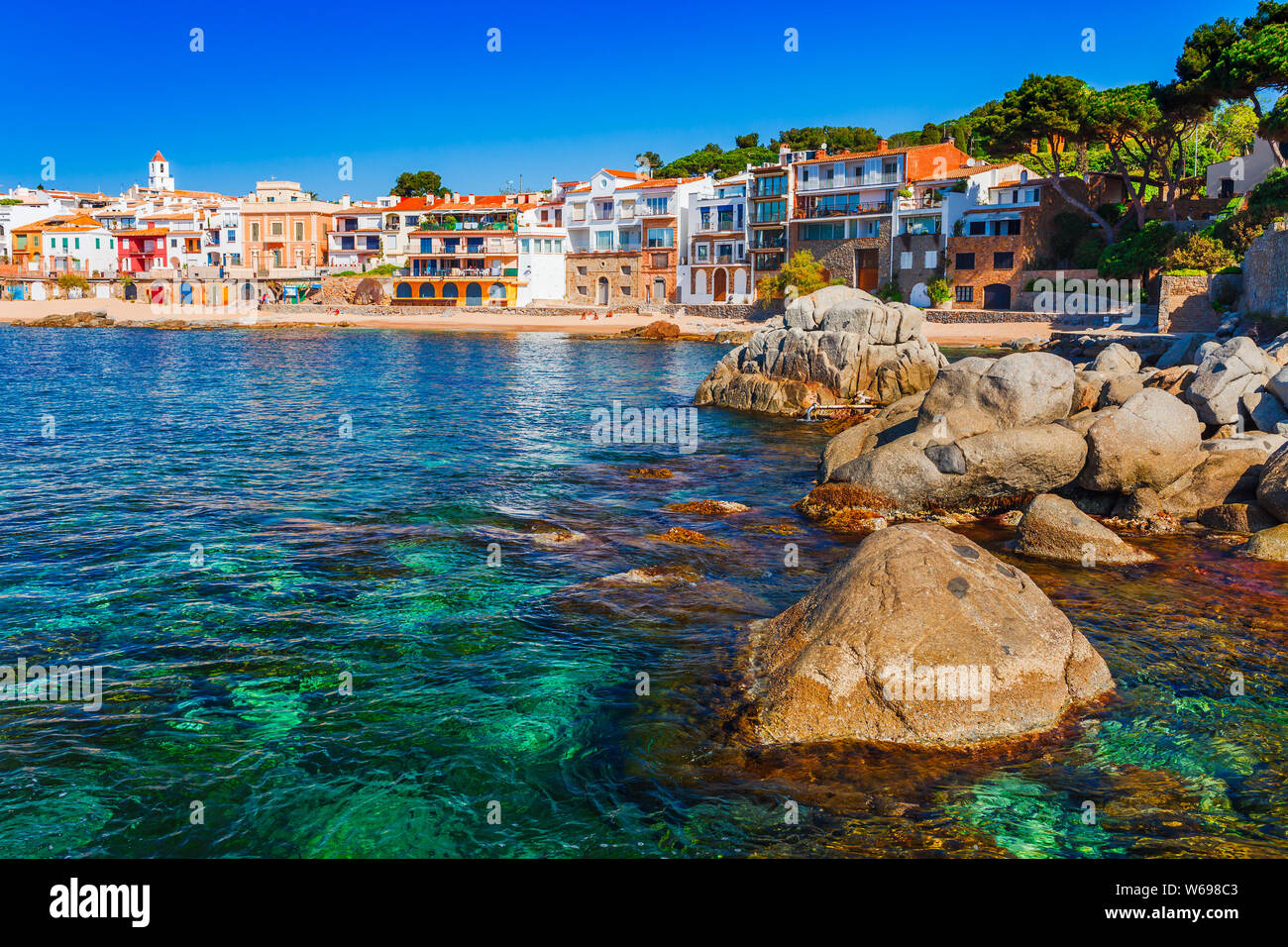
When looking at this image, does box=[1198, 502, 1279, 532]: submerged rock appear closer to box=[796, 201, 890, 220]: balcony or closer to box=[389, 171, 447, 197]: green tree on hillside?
box=[796, 201, 890, 220]: balcony

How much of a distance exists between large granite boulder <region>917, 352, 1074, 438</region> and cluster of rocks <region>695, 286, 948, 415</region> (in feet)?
51.4

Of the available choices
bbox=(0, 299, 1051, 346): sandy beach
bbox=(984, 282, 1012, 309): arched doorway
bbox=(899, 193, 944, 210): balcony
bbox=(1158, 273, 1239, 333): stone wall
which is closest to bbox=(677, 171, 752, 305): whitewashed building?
bbox=(0, 299, 1051, 346): sandy beach

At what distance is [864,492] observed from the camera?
19.9m

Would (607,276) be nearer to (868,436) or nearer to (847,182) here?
(847,182)

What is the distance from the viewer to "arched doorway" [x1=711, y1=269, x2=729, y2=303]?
313 feet

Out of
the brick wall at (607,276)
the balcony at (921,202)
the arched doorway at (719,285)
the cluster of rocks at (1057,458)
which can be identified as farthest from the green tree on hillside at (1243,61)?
the brick wall at (607,276)

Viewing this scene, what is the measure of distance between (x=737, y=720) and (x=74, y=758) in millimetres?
6751

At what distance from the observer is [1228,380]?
71.2 ft

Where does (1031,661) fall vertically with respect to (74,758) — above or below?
above

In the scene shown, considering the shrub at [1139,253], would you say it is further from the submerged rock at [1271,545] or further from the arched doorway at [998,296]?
the submerged rock at [1271,545]

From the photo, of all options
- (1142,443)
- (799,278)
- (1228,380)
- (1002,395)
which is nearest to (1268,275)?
(1228,380)

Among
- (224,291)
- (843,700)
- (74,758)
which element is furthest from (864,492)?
(224,291)

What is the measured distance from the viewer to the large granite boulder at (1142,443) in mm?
18672

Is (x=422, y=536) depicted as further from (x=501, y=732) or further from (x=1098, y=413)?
(x=1098, y=413)
